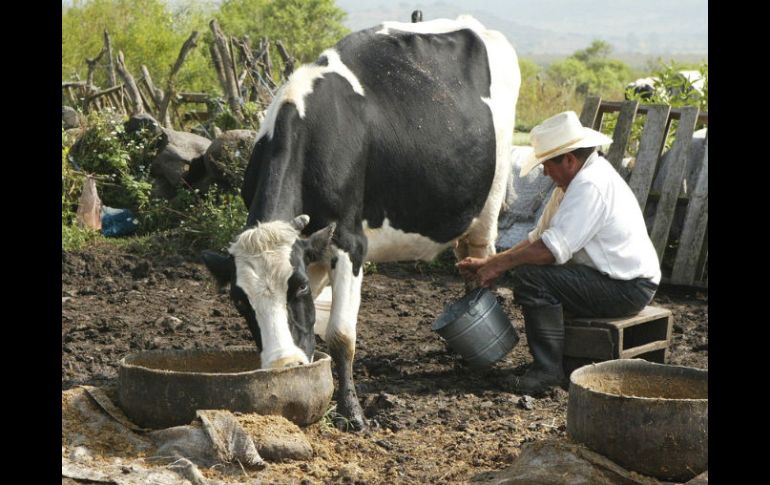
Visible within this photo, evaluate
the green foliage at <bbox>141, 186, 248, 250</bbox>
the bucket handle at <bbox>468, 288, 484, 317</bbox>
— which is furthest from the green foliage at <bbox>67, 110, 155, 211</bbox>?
the bucket handle at <bbox>468, 288, 484, 317</bbox>

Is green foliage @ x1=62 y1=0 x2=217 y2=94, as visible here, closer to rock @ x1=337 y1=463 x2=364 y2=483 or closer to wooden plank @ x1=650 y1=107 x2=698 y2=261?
wooden plank @ x1=650 y1=107 x2=698 y2=261

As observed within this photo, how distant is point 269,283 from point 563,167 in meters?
2.20

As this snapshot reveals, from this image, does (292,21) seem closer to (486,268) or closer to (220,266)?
(486,268)

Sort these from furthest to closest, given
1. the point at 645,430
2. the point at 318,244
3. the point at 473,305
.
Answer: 1. the point at 473,305
2. the point at 318,244
3. the point at 645,430

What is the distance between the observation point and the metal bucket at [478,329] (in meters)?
6.18

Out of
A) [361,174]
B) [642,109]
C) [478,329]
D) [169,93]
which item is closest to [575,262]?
[478,329]

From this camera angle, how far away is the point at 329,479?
452cm

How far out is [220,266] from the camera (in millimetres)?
5207

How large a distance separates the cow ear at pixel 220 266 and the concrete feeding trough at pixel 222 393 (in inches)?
23.6
